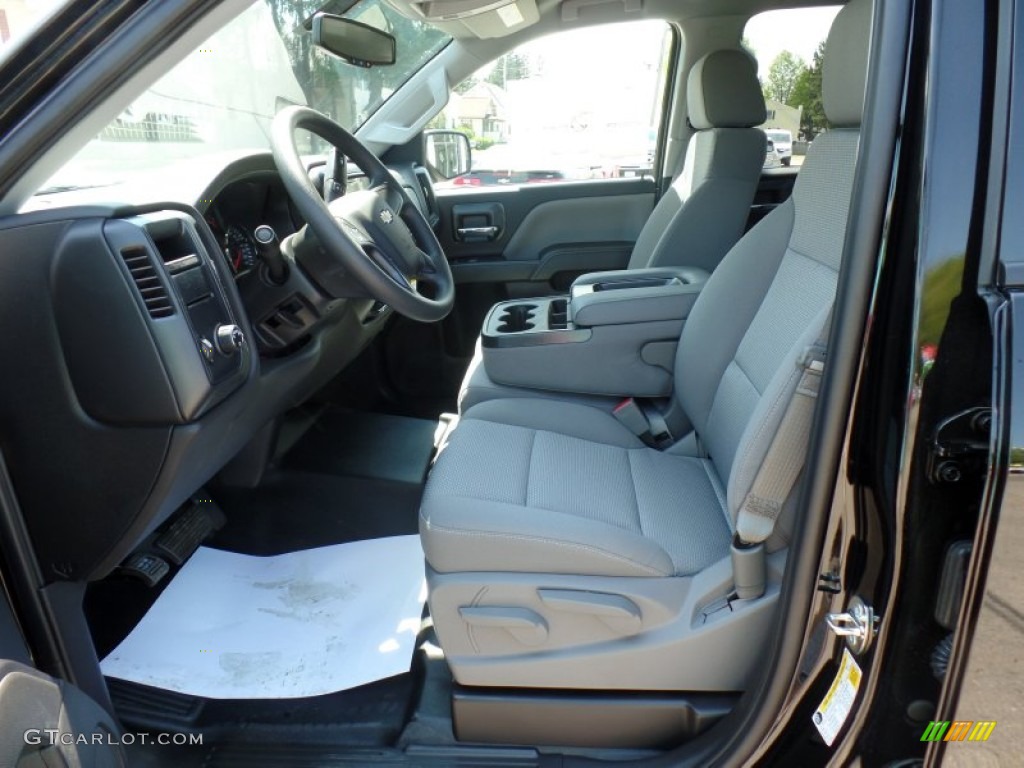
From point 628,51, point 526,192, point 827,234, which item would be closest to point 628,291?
point 827,234

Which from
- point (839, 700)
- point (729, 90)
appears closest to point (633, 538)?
point (839, 700)

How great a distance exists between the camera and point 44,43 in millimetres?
999

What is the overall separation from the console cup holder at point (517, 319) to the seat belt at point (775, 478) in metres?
1.05

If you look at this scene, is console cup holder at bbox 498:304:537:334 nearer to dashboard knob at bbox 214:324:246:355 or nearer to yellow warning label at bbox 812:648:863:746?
dashboard knob at bbox 214:324:246:355

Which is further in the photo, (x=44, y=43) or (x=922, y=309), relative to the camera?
(x=44, y=43)

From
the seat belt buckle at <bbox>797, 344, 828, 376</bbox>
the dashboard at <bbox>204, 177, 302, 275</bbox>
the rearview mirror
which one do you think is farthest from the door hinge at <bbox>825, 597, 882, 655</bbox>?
the rearview mirror

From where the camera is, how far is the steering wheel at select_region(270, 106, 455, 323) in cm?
141

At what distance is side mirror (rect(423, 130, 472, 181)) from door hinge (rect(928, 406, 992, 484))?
2407 millimetres

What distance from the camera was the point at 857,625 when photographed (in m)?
0.98

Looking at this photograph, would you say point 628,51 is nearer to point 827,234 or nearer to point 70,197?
point 827,234

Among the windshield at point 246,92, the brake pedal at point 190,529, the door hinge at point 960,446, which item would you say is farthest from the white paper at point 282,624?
the door hinge at point 960,446

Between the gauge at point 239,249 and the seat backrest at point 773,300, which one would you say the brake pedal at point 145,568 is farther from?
the seat backrest at point 773,300

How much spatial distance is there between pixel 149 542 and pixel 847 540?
1.44 meters

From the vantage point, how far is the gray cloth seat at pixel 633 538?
4.00 feet
